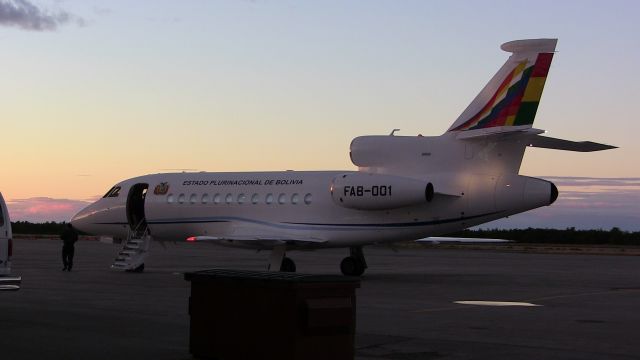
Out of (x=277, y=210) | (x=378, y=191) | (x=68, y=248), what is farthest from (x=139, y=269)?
(x=378, y=191)

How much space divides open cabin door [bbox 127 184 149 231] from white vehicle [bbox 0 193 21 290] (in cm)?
1606

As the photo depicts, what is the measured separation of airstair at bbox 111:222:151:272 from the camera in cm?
2731

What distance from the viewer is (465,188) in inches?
899

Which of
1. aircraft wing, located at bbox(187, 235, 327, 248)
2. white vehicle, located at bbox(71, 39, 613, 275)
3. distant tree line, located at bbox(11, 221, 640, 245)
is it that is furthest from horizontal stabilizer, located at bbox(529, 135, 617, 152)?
distant tree line, located at bbox(11, 221, 640, 245)

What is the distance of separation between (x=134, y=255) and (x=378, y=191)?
335 inches

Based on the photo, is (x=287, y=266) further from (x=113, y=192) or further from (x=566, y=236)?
(x=566, y=236)

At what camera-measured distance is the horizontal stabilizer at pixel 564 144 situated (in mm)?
21141

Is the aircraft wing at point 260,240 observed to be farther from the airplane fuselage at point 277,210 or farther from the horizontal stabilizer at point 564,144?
the horizontal stabilizer at point 564,144

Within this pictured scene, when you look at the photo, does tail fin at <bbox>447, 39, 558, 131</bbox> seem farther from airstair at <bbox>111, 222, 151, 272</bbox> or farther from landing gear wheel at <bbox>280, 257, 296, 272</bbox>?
airstair at <bbox>111, 222, 151, 272</bbox>

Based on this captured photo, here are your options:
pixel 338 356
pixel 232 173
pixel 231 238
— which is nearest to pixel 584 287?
pixel 231 238

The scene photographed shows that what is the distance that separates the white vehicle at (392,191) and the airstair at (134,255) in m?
0.05

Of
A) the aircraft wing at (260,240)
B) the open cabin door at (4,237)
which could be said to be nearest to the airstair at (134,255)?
the aircraft wing at (260,240)

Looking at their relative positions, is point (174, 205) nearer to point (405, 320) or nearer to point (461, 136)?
point (461, 136)

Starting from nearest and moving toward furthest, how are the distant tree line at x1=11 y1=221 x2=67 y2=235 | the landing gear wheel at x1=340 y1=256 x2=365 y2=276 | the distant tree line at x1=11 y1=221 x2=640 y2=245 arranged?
the landing gear wheel at x1=340 y1=256 x2=365 y2=276
the distant tree line at x1=11 y1=221 x2=640 y2=245
the distant tree line at x1=11 y1=221 x2=67 y2=235
